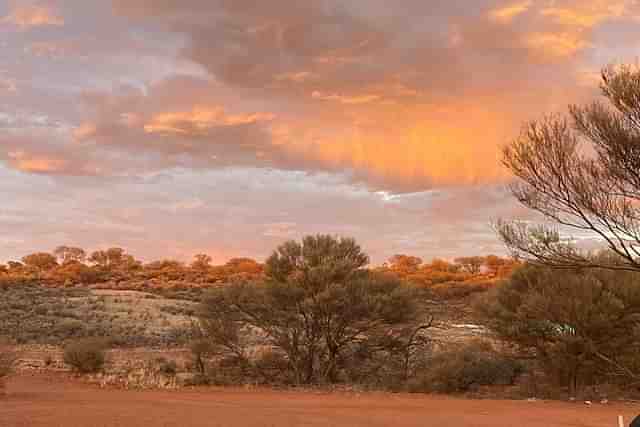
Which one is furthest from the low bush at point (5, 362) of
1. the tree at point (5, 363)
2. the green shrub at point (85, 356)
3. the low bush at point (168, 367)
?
the low bush at point (168, 367)

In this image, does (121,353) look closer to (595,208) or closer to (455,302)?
(595,208)

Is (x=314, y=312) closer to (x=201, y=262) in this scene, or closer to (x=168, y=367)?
(x=168, y=367)

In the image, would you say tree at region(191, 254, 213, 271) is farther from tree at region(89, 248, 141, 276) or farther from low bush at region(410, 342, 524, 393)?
low bush at region(410, 342, 524, 393)

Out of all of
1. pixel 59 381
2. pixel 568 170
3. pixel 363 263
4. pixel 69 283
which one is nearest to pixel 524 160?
pixel 568 170

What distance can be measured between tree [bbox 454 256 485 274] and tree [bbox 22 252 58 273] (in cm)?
6655

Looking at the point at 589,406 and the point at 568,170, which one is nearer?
the point at 568,170

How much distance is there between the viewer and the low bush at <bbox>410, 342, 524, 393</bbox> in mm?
22312

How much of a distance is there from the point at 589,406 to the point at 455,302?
1706 inches

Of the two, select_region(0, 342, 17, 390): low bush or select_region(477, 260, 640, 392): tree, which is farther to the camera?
select_region(477, 260, 640, 392): tree

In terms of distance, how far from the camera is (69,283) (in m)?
79.1

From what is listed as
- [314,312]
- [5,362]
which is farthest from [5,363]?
[314,312]

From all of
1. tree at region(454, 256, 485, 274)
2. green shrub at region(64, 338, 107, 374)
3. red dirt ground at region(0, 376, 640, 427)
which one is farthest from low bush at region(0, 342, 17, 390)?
tree at region(454, 256, 485, 274)

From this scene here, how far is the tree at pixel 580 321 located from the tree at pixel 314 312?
174 inches

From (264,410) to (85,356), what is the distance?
11.1 m
